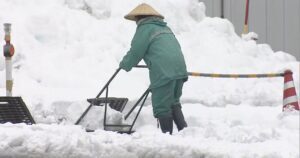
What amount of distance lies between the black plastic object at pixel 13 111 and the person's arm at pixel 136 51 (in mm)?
1157

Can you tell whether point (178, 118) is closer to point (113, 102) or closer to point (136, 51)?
point (113, 102)

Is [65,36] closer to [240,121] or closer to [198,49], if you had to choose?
[198,49]

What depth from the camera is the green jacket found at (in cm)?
630

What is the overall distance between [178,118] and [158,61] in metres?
0.62

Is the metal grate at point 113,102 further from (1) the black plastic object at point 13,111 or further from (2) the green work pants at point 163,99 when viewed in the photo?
(1) the black plastic object at point 13,111

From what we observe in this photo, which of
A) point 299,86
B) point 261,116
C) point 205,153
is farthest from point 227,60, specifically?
point 205,153

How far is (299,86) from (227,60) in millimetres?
1268

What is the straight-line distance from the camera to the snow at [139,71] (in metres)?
5.63

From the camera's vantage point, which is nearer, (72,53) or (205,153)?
(205,153)

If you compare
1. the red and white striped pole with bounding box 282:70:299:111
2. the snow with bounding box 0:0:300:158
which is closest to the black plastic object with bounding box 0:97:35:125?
the snow with bounding box 0:0:300:158

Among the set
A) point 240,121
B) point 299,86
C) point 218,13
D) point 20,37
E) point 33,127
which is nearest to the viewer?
point 33,127

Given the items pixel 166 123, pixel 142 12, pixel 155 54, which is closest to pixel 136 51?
pixel 155 54

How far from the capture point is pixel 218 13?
13.7 metres

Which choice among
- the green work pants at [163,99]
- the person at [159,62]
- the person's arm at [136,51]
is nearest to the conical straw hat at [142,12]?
the person at [159,62]
